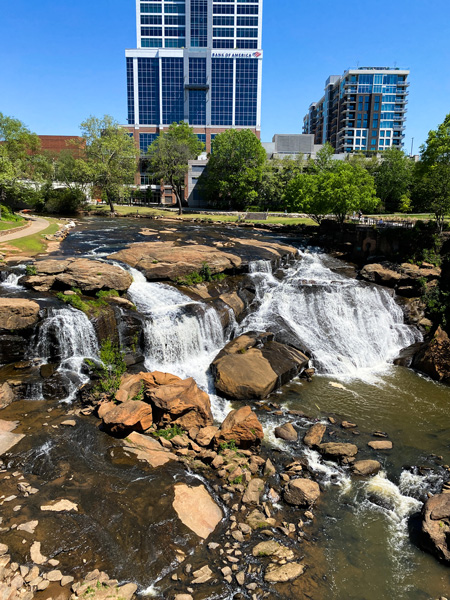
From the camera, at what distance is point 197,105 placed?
99.3 meters

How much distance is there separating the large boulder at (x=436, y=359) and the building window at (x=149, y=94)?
96553 mm

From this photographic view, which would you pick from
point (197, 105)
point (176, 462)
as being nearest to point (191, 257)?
point (176, 462)

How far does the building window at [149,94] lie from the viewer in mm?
98875

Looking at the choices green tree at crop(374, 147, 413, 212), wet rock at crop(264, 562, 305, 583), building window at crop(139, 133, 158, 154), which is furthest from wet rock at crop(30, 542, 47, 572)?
building window at crop(139, 133, 158, 154)

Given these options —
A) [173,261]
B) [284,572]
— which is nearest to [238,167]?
[173,261]

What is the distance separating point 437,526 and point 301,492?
3.07 meters

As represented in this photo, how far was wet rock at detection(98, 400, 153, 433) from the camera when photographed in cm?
1182

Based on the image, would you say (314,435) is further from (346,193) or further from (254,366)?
(346,193)

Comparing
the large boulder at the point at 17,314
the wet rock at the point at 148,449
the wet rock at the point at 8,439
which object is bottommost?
the wet rock at the point at 148,449

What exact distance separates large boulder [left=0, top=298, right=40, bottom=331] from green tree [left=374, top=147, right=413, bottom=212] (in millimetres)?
57211

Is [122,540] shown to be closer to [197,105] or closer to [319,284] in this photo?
[319,284]

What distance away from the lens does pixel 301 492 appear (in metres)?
10.1

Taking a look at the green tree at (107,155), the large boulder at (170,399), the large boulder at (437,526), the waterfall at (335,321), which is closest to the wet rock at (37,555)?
the large boulder at (170,399)

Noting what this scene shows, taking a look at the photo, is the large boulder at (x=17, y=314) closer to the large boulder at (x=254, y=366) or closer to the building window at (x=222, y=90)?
the large boulder at (x=254, y=366)
